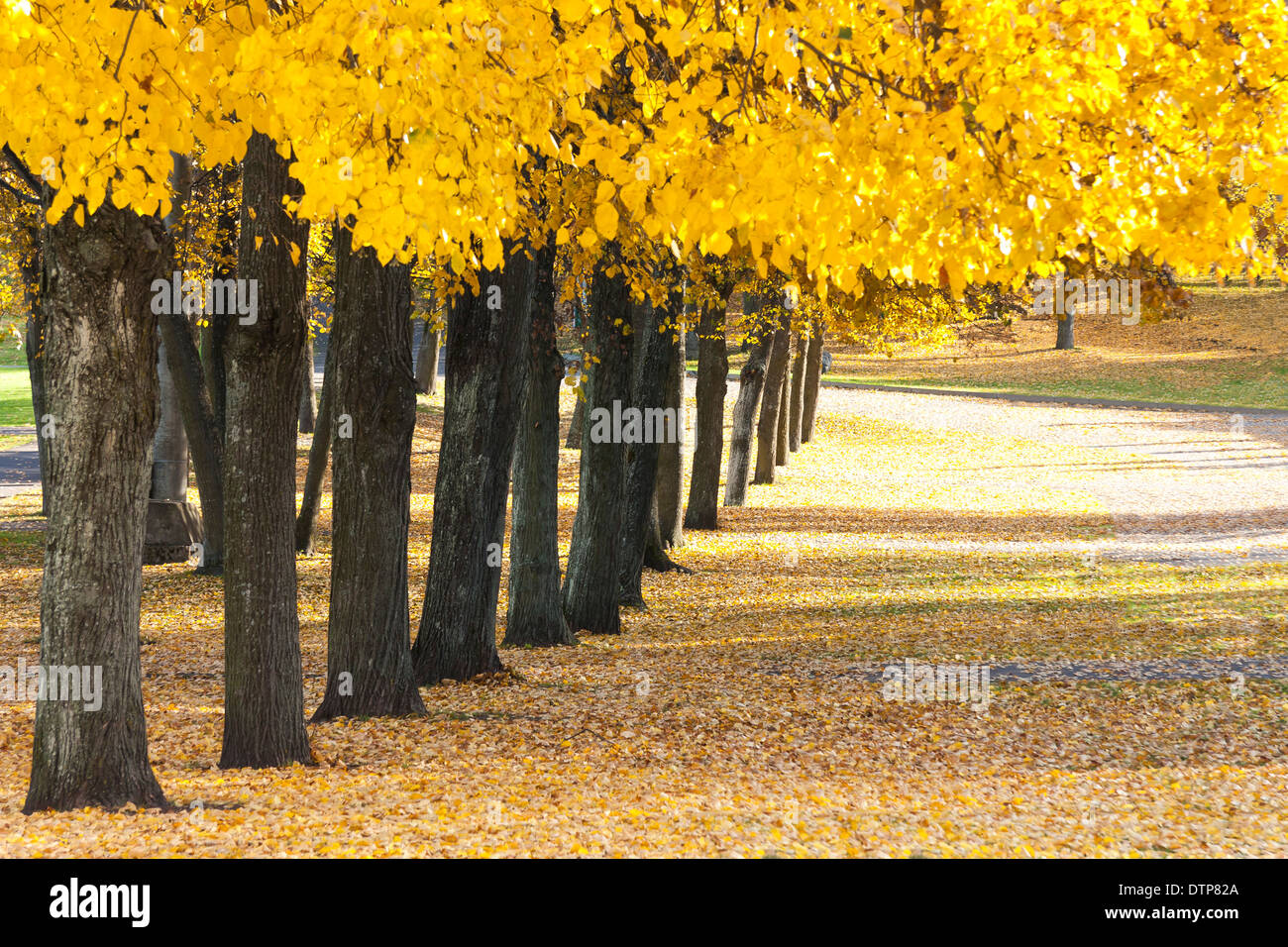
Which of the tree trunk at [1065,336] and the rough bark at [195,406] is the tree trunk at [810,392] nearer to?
the rough bark at [195,406]

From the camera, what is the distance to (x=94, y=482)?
550 cm

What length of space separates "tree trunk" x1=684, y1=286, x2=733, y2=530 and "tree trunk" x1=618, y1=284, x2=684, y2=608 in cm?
433

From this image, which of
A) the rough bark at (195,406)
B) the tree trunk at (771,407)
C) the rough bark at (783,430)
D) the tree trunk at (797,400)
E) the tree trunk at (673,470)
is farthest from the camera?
the tree trunk at (797,400)

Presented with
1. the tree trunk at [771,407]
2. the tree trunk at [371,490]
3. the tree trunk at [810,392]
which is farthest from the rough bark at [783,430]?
the tree trunk at [371,490]

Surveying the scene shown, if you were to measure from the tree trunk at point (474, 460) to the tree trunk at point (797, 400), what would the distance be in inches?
754

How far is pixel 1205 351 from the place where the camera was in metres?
53.5

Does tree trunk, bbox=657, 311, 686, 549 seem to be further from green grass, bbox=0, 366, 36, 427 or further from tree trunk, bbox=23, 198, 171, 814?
green grass, bbox=0, 366, 36, 427

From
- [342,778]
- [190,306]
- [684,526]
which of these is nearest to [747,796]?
[342,778]

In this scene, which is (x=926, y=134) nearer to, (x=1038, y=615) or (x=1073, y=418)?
(x=1038, y=615)

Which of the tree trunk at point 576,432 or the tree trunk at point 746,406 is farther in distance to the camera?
the tree trunk at point 576,432

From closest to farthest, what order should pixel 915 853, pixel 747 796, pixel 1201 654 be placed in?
1. pixel 915 853
2. pixel 747 796
3. pixel 1201 654

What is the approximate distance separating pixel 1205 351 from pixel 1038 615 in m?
45.8

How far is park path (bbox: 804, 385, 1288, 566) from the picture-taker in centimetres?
1908

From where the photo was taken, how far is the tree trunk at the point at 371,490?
7.63 m
